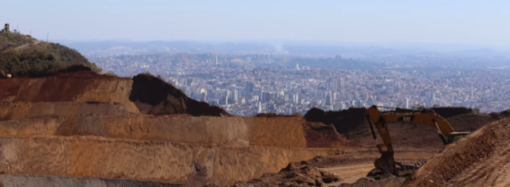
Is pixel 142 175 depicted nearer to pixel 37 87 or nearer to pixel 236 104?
pixel 37 87

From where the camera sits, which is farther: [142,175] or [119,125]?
[119,125]

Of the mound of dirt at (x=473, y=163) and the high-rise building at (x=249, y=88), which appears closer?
the mound of dirt at (x=473, y=163)

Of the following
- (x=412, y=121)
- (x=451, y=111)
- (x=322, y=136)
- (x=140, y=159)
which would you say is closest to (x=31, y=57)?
(x=140, y=159)

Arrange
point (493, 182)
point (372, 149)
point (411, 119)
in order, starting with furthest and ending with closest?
point (372, 149) < point (411, 119) < point (493, 182)

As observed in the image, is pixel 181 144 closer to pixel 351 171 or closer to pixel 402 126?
pixel 351 171

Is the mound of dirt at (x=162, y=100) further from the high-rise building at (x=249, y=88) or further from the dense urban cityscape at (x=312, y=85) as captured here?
the high-rise building at (x=249, y=88)

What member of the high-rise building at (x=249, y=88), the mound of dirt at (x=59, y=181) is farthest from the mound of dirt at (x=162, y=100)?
the high-rise building at (x=249, y=88)

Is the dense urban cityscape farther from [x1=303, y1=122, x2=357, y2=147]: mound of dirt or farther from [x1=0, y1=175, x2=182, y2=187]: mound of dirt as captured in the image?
[x1=0, y1=175, x2=182, y2=187]: mound of dirt

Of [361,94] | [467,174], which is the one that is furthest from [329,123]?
[361,94]
